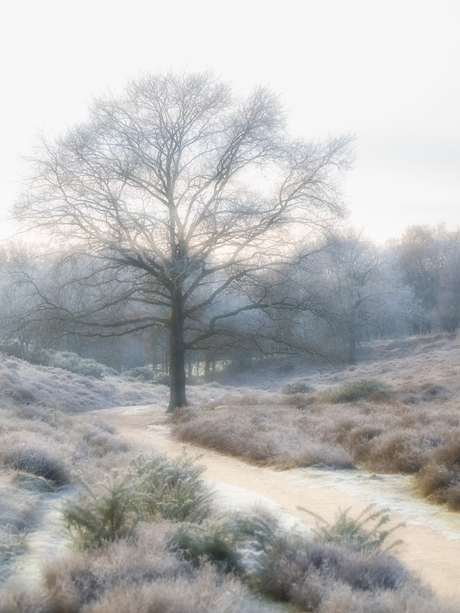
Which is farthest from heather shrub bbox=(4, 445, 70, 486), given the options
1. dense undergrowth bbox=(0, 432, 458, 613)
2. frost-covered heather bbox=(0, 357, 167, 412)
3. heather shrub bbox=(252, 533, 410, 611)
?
frost-covered heather bbox=(0, 357, 167, 412)

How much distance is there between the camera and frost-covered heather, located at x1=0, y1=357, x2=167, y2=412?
18.1 metres

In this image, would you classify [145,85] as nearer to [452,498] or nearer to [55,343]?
[55,343]

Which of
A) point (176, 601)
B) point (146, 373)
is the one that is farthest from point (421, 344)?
point (176, 601)

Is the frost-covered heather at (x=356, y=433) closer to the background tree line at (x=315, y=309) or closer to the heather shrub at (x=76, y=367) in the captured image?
the background tree line at (x=315, y=309)

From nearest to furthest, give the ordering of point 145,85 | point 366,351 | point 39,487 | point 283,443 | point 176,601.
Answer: point 176,601, point 39,487, point 283,443, point 145,85, point 366,351

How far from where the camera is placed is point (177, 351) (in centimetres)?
1977

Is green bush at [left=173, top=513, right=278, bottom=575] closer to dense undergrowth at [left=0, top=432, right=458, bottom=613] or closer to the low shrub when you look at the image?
dense undergrowth at [left=0, top=432, right=458, bottom=613]

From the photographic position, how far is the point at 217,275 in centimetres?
2111

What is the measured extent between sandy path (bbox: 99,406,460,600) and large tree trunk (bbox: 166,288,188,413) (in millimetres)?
7521

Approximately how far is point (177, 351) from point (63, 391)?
22.2 ft

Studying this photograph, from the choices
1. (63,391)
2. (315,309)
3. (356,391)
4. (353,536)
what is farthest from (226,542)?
(63,391)

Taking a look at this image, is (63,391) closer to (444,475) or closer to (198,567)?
(444,475)

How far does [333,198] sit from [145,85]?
756cm

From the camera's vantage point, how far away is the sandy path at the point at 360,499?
4917 mm
